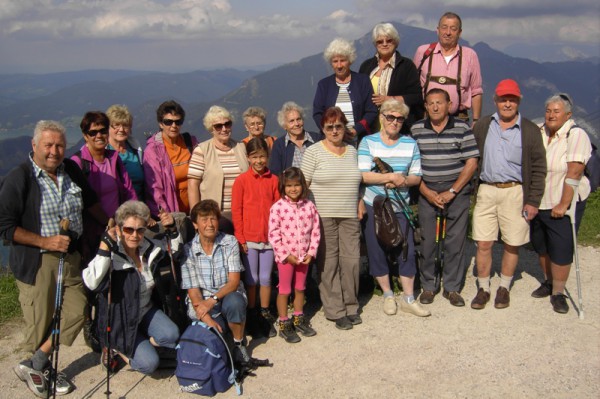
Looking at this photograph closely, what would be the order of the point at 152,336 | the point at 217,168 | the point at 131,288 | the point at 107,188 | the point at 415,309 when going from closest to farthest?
the point at 131,288 → the point at 152,336 → the point at 107,188 → the point at 217,168 → the point at 415,309

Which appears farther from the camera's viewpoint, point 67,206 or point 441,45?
point 441,45

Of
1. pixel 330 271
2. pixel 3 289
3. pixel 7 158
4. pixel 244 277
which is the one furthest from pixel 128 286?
pixel 7 158

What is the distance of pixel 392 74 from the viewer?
7281 millimetres

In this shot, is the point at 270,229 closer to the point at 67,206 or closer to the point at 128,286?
the point at 128,286

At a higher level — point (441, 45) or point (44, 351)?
point (441, 45)

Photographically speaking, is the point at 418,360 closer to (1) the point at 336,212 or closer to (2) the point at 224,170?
(1) the point at 336,212

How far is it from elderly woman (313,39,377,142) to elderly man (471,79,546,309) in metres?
1.54

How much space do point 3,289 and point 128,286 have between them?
3973mm

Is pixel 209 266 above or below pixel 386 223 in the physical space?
below

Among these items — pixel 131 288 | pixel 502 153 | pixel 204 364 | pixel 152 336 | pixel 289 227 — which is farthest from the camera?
pixel 502 153

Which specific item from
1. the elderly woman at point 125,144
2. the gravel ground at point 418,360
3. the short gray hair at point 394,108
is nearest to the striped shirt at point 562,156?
the gravel ground at point 418,360

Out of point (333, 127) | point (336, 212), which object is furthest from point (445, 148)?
point (336, 212)

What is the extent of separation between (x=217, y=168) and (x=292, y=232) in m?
1.31

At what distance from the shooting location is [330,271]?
21.2 feet
